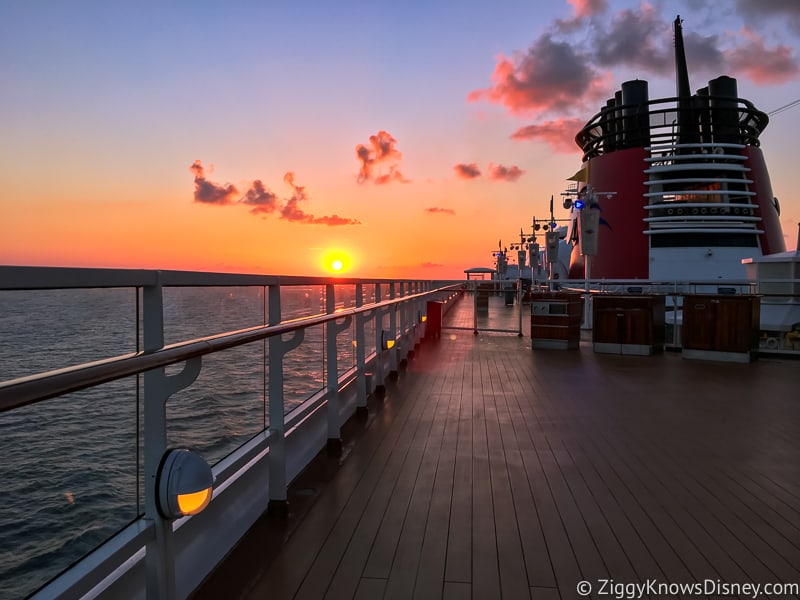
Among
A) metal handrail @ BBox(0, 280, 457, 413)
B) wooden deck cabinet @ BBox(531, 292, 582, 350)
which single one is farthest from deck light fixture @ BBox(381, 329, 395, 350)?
wooden deck cabinet @ BBox(531, 292, 582, 350)

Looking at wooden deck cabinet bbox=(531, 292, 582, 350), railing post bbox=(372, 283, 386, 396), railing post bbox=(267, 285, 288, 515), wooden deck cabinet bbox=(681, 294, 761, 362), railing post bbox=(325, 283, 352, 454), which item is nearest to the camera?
railing post bbox=(267, 285, 288, 515)

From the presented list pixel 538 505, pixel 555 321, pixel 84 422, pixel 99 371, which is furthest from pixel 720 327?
pixel 99 371

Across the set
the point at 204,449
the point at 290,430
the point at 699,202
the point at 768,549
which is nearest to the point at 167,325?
the point at 204,449

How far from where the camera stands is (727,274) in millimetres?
27031

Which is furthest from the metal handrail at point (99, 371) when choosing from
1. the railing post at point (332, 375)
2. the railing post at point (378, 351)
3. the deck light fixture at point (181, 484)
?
the railing post at point (378, 351)

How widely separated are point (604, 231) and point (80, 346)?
102 ft

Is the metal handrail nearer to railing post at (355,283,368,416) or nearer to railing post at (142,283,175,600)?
railing post at (142,283,175,600)

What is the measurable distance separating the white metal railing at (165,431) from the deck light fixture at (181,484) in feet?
0.26

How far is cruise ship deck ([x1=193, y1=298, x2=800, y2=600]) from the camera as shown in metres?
1.97

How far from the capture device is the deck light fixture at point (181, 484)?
4.69 feet

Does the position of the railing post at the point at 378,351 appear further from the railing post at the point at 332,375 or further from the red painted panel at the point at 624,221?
the red painted panel at the point at 624,221

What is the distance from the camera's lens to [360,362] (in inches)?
181

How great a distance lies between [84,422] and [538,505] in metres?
2.02

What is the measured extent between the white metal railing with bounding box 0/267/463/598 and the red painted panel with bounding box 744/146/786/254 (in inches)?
1256
